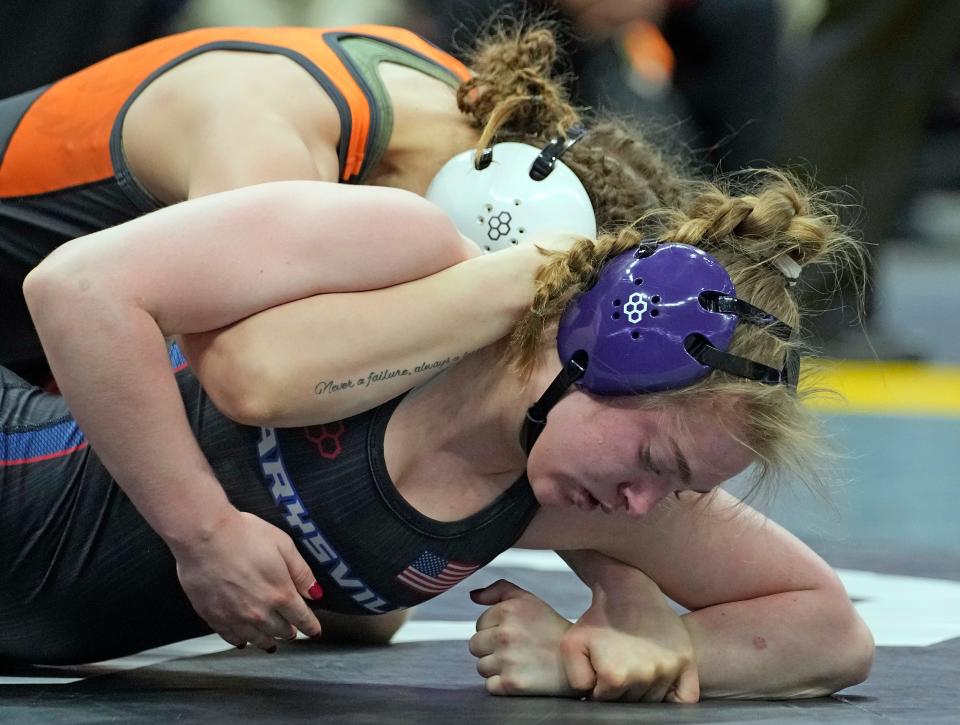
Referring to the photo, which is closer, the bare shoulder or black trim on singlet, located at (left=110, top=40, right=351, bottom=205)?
the bare shoulder

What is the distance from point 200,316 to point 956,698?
4.24ft

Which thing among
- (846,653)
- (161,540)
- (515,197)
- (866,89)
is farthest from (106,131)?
(866,89)

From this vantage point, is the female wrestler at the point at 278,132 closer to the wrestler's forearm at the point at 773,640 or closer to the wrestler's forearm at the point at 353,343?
the wrestler's forearm at the point at 353,343

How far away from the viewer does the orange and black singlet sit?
9.91 feet

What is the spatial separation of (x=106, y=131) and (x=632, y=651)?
4.70ft

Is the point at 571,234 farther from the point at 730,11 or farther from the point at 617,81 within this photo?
the point at 730,11

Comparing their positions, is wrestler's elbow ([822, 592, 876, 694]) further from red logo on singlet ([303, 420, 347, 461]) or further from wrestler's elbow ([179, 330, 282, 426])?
wrestler's elbow ([179, 330, 282, 426])

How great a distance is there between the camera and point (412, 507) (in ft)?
7.77

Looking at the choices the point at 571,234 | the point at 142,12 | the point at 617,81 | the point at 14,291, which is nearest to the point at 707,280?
the point at 571,234

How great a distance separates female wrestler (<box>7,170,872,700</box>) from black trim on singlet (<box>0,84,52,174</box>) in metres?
0.78

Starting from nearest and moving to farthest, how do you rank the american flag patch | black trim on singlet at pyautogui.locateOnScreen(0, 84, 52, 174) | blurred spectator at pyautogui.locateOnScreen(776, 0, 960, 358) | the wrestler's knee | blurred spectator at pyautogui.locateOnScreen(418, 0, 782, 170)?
the american flag patch, the wrestler's knee, black trim on singlet at pyautogui.locateOnScreen(0, 84, 52, 174), blurred spectator at pyautogui.locateOnScreen(418, 0, 782, 170), blurred spectator at pyautogui.locateOnScreen(776, 0, 960, 358)

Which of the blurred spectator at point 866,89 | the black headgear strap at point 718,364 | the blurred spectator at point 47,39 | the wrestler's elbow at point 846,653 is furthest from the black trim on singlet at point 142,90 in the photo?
the blurred spectator at point 866,89

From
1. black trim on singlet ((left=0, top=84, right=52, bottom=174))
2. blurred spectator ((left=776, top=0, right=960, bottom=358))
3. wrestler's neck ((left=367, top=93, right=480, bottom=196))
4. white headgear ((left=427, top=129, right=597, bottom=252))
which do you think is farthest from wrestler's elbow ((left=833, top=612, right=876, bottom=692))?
blurred spectator ((left=776, top=0, right=960, bottom=358))

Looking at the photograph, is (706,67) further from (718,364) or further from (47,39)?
(718,364)
